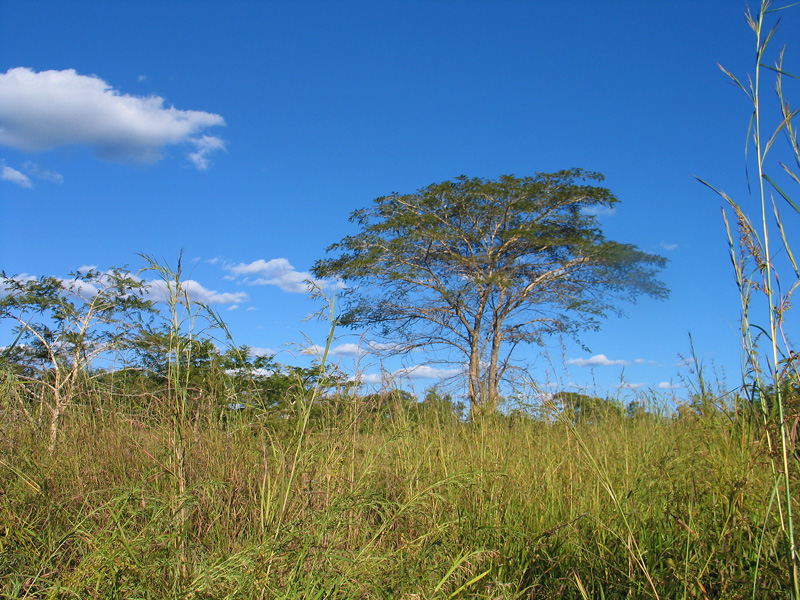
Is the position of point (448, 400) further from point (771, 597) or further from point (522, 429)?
point (771, 597)

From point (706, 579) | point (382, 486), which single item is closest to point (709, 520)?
point (706, 579)

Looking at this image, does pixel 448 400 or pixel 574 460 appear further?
pixel 448 400

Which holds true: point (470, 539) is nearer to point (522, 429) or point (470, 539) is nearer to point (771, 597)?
point (771, 597)

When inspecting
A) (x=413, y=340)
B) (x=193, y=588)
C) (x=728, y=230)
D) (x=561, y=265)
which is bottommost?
(x=193, y=588)

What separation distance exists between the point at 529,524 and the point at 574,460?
1182 mm

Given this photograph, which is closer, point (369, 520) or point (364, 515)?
point (364, 515)

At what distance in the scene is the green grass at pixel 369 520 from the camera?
66.9 inches

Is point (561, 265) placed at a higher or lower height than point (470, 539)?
higher

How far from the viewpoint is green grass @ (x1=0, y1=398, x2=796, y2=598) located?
170 centimetres

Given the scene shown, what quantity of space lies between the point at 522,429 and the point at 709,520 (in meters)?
2.21

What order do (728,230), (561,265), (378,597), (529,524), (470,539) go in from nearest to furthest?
1. (728,230)
2. (378,597)
3. (470,539)
4. (529,524)
5. (561,265)

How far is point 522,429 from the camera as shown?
4.45 meters

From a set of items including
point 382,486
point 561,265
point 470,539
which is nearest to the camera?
point 470,539

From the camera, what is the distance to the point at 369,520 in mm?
2816
